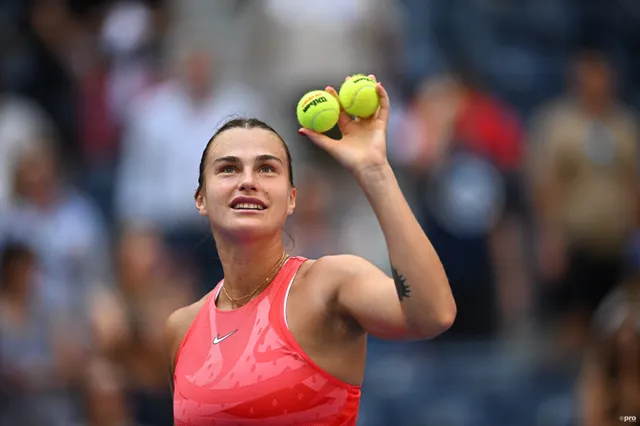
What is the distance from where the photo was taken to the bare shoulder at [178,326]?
181 inches

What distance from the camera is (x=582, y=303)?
9.36 meters

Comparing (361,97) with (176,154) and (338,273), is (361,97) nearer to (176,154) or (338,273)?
(338,273)

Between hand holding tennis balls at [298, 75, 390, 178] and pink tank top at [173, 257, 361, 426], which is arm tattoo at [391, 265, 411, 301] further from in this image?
pink tank top at [173, 257, 361, 426]

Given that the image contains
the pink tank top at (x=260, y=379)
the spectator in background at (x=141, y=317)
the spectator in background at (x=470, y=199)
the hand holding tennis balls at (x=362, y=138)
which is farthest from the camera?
the spectator in background at (x=470, y=199)

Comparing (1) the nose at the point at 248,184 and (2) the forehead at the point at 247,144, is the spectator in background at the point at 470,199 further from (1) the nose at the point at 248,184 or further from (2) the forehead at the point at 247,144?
(1) the nose at the point at 248,184

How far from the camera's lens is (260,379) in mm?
3914

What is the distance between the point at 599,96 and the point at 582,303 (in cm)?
202

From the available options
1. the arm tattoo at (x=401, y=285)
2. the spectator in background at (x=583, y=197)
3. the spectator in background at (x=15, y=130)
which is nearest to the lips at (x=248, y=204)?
the arm tattoo at (x=401, y=285)

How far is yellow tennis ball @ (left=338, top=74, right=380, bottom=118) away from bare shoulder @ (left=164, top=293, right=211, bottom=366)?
123 centimetres

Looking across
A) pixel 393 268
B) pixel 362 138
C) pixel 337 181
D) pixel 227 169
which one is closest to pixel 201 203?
pixel 227 169

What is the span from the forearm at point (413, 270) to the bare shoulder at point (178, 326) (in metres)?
1.31

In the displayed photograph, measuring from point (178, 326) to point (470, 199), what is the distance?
5.15 m

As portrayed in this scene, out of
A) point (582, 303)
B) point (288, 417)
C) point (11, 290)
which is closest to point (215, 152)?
point (288, 417)

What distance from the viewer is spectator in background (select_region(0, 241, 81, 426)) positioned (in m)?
7.96
